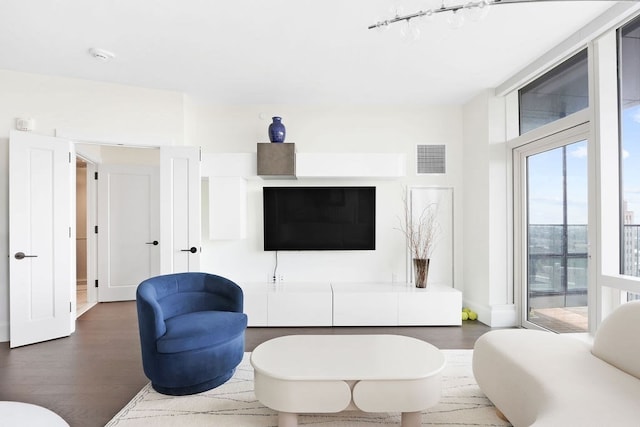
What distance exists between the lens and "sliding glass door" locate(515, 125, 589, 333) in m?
3.04

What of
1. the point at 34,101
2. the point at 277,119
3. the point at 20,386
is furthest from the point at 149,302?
the point at 34,101

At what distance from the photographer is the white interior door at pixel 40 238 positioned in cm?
325

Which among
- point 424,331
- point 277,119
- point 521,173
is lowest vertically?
point 424,331

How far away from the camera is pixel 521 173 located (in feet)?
12.4

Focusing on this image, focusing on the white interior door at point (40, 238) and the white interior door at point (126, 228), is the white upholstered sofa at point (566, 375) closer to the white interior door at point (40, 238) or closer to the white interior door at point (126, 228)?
the white interior door at point (40, 238)

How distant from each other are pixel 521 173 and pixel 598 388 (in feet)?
8.99

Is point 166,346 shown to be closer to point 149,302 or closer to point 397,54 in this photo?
point 149,302

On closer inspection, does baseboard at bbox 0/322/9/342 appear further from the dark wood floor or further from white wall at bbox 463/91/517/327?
white wall at bbox 463/91/517/327

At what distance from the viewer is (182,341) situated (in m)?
2.25

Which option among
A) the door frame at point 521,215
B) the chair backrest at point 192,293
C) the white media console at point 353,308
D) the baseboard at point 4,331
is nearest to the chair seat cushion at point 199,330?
the chair backrest at point 192,293

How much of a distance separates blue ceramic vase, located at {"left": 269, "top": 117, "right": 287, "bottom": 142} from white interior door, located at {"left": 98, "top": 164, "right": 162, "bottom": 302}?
238 centimetres

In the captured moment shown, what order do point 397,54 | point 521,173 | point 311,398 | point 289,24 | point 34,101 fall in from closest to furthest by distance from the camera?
point 311,398 → point 289,24 → point 397,54 → point 34,101 → point 521,173

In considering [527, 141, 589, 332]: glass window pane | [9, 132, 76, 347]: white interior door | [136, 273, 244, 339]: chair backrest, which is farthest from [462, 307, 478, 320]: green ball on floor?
[9, 132, 76, 347]: white interior door

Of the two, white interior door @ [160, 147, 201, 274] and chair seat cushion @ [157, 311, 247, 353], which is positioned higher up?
white interior door @ [160, 147, 201, 274]
